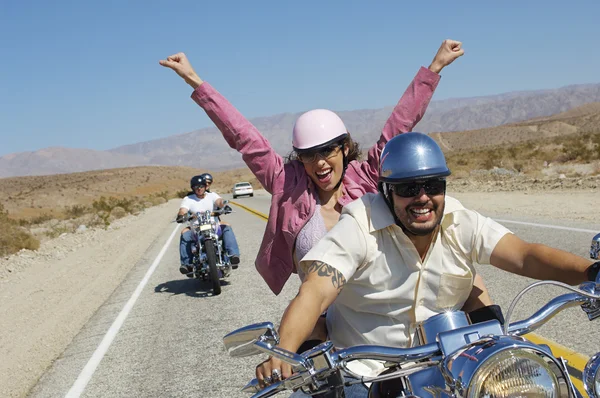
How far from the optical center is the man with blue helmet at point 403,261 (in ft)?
8.85

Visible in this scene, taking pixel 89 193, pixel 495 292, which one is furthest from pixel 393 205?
pixel 89 193

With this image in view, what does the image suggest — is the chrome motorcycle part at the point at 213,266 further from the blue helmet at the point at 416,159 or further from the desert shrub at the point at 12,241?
the desert shrub at the point at 12,241

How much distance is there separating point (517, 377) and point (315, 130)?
2.15 metres

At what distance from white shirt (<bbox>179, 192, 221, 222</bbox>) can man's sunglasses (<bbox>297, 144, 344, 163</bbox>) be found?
26.1ft

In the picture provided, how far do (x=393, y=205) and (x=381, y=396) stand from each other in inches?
32.8

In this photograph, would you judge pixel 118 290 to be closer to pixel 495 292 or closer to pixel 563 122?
pixel 495 292

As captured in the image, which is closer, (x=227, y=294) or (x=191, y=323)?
(x=191, y=323)

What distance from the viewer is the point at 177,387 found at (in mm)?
5691

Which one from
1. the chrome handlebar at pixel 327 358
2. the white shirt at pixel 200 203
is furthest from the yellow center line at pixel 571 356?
the white shirt at pixel 200 203

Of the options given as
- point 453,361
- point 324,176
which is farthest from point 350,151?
point 453,361

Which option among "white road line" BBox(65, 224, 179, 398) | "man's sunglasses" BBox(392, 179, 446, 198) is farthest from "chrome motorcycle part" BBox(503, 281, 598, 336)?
"white road line" BBox(65, 224, 179, 398)

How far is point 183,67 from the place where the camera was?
397cm

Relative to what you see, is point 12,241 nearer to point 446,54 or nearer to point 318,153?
point 318,153

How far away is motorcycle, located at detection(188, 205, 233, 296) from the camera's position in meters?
10.4
